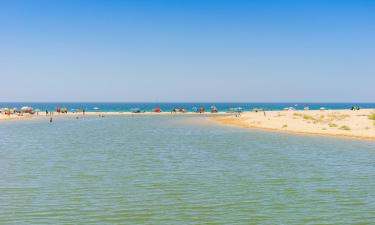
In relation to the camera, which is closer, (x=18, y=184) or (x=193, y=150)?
(x=18, y=184)

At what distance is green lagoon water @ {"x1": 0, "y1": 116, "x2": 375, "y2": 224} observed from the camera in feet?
53.7

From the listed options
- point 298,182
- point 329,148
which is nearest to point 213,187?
point 298,182

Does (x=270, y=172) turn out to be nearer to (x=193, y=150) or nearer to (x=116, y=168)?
(x=116, y=168)

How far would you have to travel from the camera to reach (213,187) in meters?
21.5

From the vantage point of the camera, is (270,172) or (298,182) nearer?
(298,182)

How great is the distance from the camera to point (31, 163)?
29.4 metres

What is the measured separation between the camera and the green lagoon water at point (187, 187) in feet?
53.7

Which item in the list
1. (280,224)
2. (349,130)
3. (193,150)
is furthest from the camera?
(349,130)

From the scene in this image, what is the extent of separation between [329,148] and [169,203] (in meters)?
24.5

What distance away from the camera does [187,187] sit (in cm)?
2152

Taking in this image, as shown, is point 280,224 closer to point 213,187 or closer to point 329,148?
point 213,187

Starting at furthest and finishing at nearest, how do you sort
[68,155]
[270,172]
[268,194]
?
1. [68,155]
2. [270,172]
3. [268,194]

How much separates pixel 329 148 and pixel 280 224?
83.0 ft

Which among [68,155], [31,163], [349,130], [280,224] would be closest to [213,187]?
[280,224]
